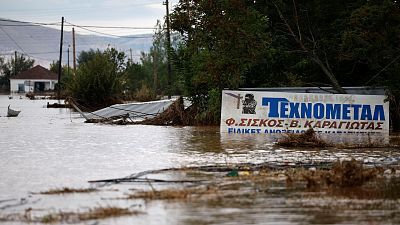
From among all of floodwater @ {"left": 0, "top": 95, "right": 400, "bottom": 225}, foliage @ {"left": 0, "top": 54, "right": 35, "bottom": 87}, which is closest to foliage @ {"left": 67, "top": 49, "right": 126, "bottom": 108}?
floodwater @ {"left": 0, "top": 95, "right": 400, "bottom": 225}

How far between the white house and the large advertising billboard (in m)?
128

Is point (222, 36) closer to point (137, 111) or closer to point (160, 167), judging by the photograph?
point (137, 111)

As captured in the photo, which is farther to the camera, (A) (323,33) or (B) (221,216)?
(A) (323,33)

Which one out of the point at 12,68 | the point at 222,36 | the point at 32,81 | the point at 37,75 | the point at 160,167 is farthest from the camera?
the point at 12,68

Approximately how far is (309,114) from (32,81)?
13127cm

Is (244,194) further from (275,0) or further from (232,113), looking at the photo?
(275,0)

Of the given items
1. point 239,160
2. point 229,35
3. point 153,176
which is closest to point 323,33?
point 229,35

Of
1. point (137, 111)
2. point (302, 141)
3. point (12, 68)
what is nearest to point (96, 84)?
point (137, 111)

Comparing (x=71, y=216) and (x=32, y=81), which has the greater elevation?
(x=32, y=81)

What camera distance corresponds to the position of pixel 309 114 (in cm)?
2747

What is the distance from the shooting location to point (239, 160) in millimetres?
16344

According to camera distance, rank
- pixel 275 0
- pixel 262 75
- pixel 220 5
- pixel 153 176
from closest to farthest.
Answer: pixel 153 176 → pixel 220 5 → pixel 275 0 → pixel 262 75

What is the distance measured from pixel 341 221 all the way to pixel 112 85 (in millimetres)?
49413

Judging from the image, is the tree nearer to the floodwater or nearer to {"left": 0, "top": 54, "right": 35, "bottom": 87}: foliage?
the floodwater
